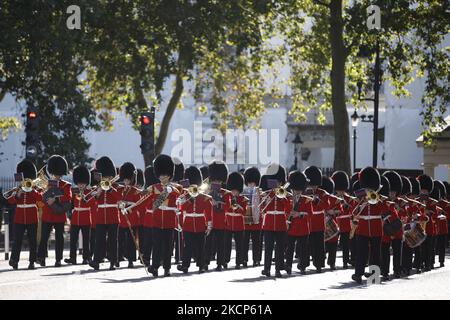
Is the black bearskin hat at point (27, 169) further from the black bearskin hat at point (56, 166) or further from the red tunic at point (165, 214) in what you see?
the red tunic at point (165, 214)

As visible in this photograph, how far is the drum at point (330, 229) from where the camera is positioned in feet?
67.3

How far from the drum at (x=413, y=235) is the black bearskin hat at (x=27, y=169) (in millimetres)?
5991

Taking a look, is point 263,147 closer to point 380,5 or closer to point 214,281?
point 380,5

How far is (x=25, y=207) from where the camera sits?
19344 mm

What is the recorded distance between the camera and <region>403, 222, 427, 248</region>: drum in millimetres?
19062

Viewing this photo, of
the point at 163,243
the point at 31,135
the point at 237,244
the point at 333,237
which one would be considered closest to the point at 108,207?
the point at 163,243

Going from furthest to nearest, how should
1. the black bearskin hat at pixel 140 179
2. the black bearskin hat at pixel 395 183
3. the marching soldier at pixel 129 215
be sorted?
the black bearskin hat at pixel 140 179 → the marching soldier at pixel 129 215 → the black bearskin hat at pixel 395 183

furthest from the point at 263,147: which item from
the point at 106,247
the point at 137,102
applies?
the point at 106,247

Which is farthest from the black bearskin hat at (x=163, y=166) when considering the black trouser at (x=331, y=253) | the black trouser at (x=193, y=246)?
the black trouser at (x=331, y=253)

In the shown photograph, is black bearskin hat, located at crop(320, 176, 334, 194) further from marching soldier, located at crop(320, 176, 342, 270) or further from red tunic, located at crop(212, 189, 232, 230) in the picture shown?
red tunic, located at crop(212, 189, 232, 230)

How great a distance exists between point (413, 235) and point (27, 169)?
6225 mm

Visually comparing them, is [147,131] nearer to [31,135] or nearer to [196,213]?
[31,135]

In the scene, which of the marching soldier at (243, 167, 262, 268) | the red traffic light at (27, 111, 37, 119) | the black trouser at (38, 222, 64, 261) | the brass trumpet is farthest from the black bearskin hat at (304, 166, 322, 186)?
the red traffic light at (27, 111, 37, 119)

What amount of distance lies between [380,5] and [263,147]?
914 inches
